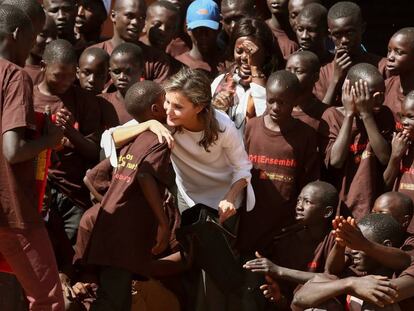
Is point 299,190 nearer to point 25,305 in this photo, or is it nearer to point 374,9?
point 25,305

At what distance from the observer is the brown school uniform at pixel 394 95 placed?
285 inches

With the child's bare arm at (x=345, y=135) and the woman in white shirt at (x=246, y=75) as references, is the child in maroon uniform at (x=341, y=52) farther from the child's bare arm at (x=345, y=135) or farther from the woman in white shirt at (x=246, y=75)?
the child's bare arm at (x=345, y=135)

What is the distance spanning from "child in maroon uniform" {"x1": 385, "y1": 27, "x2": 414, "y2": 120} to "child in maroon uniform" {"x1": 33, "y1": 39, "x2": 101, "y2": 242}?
1857mm

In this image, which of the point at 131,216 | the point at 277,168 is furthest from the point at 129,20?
the point at 131,216

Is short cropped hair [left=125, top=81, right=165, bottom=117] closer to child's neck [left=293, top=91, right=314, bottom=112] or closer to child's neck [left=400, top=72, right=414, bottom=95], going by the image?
child's neck [left=293, top=91, right=314, bottom=112]

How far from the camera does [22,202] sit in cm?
572

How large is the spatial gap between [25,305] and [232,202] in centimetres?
135

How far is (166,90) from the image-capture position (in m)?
6.63

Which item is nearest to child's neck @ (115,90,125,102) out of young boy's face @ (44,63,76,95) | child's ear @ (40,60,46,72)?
young boy's face @ (44,63,76,95)

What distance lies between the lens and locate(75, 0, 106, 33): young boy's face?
28.6 ft

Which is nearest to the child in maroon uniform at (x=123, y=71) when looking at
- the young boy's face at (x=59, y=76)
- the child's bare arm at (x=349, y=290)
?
the young boy's face at (x=59, y=76)

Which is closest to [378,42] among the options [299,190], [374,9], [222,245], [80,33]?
[374,9]

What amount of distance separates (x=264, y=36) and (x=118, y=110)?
3.56ft

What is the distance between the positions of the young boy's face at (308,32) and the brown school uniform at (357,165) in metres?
0.84
